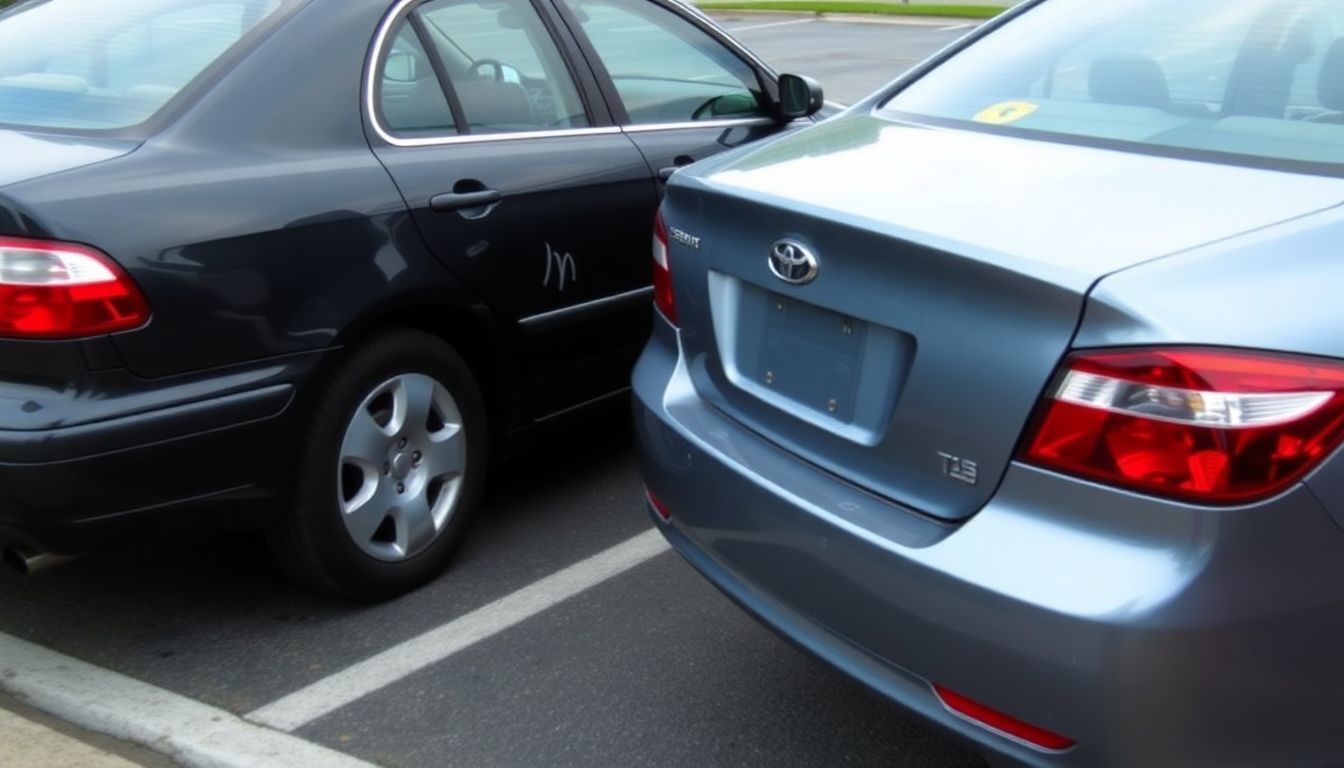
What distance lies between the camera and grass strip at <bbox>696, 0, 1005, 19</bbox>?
83.8 feet

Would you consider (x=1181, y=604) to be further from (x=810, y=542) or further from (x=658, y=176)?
(x=658, y=176)

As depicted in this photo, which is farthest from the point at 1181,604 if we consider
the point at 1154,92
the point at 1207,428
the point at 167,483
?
the point at 167,483

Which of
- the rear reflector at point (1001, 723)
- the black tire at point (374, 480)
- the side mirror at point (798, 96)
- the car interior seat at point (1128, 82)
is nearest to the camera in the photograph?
the rear reflector at point (1001, 723)

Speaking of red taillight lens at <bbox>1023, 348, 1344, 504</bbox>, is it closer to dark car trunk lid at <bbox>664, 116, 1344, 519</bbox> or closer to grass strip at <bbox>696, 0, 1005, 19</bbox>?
dark car trunk lid at <bbox>664, 116, 1344, 519</bbox>

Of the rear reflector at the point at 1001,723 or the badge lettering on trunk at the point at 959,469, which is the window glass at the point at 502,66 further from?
the rear reflector at the point at 1001,723

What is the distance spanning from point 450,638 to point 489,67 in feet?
5.47

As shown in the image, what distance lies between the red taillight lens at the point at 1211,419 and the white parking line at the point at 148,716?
179 cm

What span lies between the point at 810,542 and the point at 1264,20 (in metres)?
1.63

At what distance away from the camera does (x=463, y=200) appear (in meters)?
3.79

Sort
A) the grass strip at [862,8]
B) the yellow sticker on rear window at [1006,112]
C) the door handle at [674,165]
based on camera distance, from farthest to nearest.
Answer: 1. the grass strip at [862,8]
2. the door handle at [674,165]
3. the yellow sticker on rear window at [1006,112]

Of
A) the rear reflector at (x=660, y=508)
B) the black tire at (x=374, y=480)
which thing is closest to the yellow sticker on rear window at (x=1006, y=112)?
the rear reflector at (x=660, y=508)

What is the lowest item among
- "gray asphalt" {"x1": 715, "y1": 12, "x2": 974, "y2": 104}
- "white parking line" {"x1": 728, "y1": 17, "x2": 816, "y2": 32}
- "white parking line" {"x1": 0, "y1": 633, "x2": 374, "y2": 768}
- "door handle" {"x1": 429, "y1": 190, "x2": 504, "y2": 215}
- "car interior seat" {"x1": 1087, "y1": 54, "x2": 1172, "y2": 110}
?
"white parking line" {"x1": 728, "y1": 17, "x2": 816, "y2": 32}

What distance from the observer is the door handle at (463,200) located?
373 centimetres

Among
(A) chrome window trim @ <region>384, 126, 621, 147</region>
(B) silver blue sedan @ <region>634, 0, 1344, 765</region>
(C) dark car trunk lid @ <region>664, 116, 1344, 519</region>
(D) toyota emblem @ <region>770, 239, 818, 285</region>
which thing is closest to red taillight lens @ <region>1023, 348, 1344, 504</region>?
(B) silver blue sedan @ <region>634, 0, 1344, 765</region>
